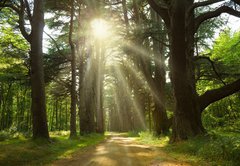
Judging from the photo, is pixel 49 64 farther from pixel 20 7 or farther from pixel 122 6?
pixel 122 6

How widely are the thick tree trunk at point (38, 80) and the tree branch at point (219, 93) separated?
7.36 m

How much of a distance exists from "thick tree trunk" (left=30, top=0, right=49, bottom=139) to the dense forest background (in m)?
0.04

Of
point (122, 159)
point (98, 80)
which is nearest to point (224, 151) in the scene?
point (122, 159)

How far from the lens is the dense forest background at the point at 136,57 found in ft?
41.7

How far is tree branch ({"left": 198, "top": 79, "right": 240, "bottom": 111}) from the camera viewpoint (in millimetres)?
12523

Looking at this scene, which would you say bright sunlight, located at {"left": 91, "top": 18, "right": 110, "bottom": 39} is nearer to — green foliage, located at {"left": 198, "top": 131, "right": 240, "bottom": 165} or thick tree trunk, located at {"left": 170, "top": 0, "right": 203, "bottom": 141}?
thick tree trunk, located at {"left": 170, "top": 0, "right": 203, "bottom": 141}

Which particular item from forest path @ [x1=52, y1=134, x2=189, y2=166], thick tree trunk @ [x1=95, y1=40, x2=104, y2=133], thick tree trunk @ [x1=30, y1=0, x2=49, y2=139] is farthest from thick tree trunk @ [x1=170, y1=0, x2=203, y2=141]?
thick tree trunk @ [x1=95, y1=40, x2=104, y2=133]

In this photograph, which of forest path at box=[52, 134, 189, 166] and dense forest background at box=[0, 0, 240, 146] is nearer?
forest path at box=[52, 134, 189, 166]

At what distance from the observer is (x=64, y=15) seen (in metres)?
21.0

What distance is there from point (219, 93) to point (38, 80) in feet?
27.9

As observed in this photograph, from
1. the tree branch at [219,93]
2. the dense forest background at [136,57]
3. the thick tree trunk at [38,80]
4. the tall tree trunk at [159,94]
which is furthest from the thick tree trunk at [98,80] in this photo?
the tree branch at [219,93]

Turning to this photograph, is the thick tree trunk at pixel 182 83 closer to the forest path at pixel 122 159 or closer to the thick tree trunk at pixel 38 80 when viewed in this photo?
the forest path at pixel 122 159

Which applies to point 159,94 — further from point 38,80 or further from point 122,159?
point 122,159

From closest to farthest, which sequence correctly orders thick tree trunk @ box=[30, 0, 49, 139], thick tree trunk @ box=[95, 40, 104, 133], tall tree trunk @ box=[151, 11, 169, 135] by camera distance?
thick tree trunk @ box=[30, 0, 49, 139]
tall tree trunk @ box=[151, 11, 169, 135]
thick tree trunk @ box=[95, 40, 104, 133]
